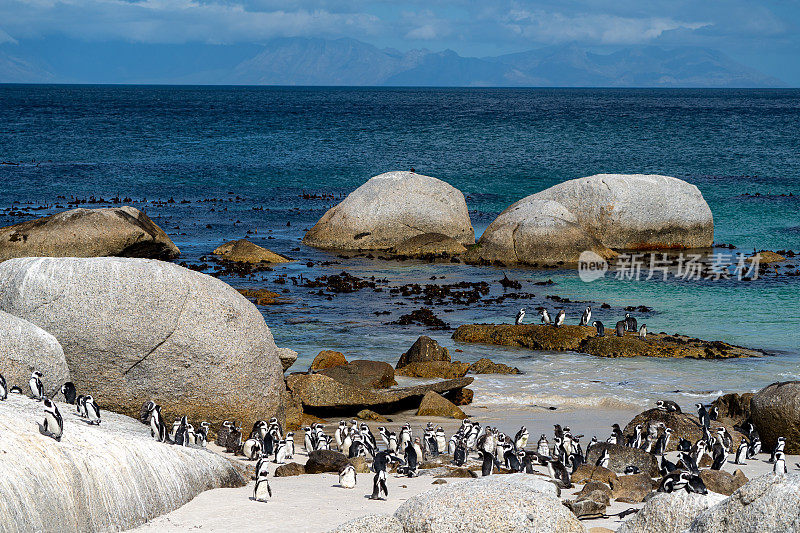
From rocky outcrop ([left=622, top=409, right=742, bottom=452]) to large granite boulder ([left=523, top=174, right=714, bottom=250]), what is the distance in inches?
719

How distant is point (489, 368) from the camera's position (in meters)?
18.1

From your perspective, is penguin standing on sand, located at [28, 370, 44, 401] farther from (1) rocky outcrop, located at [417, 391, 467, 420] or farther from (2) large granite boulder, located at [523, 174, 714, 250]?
(2) large granite boulder, located at [523, 174, 714, 250]

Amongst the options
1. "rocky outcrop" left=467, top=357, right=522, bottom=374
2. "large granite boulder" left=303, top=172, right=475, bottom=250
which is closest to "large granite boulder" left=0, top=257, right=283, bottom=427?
"rocky outcrop" left=467, top=357, right=522, bottom=374

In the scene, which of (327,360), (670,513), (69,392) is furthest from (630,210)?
(670,513)

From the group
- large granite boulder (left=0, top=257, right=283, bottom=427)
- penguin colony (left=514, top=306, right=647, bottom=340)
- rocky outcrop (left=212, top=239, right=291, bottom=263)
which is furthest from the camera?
rocky outcrop (left=212, top=239, right=291, bottom=263)

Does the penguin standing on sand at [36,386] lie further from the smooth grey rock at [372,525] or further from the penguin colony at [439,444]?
the smooth grey rock at [372,525]

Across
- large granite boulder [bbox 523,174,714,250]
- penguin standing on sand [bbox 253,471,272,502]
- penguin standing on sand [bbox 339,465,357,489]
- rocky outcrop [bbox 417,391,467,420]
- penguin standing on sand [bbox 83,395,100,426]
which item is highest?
large granite boulder [bbox 523,174,714,250]

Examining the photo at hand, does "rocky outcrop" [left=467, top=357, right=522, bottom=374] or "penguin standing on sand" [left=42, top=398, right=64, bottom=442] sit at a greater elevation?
"penguin standing on sand" [left=42, top=398, right=64, bottom=442]

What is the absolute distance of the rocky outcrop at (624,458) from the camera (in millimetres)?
12523

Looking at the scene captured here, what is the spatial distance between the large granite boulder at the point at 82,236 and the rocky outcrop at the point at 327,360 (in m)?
11.5

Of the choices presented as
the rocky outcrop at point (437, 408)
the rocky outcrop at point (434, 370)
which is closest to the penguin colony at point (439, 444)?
the rocky outcrop at point (437, 408)

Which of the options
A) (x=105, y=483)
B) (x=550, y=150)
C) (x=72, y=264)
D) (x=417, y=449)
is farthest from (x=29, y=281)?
(x=550, y=150)

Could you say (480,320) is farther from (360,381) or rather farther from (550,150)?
(550,150)

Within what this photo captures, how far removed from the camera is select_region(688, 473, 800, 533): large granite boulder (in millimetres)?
7023
